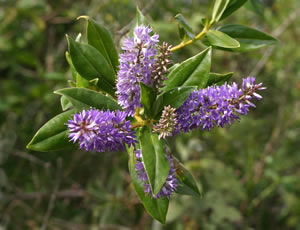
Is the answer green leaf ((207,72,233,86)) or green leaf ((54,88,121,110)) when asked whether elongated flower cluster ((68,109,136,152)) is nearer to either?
green leaf ((54,88,121,110))

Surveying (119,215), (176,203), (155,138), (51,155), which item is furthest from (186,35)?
(51,155)

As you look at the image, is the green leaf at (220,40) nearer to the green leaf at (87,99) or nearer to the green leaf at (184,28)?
the green leaf at (184,28)

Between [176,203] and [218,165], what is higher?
[218,165]

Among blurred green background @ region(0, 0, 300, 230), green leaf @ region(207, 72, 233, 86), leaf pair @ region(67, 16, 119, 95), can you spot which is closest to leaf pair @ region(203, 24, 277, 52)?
green leaf @ region(207, 72, 233, 86)

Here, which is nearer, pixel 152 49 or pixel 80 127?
pixel 80 127

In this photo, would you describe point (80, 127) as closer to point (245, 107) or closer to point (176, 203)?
point (245, 107)

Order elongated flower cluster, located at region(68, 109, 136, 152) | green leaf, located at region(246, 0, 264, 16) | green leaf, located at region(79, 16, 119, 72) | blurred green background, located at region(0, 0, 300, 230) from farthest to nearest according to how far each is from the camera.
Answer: blurred green background, located at region(0, 0, 300, 230) < green leaf, located at region(246, 0, 264, 16) < green leaf, located at region(79, 16, 119, 72) < elongated flower cluster, located at region(68, 109, 136, 152)
